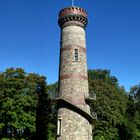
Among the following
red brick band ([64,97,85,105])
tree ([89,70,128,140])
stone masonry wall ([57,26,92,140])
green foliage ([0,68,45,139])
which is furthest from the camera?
tree ([89,70,128,140])

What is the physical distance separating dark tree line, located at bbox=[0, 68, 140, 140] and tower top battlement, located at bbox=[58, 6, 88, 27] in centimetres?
791

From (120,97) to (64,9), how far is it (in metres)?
23.0

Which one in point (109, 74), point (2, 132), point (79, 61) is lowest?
point (2, 132)

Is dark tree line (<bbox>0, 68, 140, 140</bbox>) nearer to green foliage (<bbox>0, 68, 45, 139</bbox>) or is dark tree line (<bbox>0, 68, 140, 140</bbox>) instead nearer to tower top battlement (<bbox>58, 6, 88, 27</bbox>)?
green foliage (<bbox>0, 68, 45, 139</bbox>)

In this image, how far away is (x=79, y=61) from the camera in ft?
92.8

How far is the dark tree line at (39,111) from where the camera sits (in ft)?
123

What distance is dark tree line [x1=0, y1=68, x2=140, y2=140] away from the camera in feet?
123

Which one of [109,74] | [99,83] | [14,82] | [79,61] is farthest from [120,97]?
[79,61]

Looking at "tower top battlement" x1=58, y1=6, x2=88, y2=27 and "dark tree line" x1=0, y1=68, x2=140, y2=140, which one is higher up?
"tower top battlement" x1=58, y1=6, x2=88, y2=27

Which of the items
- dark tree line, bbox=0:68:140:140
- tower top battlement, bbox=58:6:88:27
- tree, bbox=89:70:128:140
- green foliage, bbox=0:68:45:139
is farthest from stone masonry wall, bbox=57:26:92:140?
tree, bbox=89:70:128:140


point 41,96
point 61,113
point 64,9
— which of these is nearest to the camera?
point 61,113

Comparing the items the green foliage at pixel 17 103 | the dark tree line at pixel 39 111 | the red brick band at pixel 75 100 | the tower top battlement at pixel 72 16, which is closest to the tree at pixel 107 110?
the dark tree line at pixel 39 111

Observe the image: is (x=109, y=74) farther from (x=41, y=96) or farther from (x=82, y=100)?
(x=82, y=100)

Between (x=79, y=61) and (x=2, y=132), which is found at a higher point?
(x=79, y=61)
